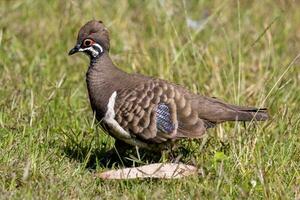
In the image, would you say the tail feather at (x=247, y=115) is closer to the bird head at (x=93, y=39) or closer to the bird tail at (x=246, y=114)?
the bird tail at (x=246, y=114)

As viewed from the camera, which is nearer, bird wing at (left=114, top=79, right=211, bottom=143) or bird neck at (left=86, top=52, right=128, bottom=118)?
bird wing at (left=114, top=79, right=211, bottom=143)

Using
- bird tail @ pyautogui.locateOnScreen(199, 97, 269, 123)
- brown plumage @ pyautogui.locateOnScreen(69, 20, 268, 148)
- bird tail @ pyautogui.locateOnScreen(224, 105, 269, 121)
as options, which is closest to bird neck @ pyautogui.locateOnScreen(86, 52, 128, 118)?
brown plumage @ pyautogui.locateOnScreen(69, 20, 268, 148)

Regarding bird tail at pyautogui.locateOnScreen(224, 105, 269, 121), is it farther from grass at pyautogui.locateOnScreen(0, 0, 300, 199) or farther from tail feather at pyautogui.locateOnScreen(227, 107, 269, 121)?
grass at pyautogui.locateOnScreen(0, 0, 300, 199)

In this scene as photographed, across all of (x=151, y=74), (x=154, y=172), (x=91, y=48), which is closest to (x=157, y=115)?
(x=154, y=172)

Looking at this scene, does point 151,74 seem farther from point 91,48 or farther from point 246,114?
point 246,114

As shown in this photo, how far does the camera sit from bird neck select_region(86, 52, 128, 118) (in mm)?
5852

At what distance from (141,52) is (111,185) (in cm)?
273

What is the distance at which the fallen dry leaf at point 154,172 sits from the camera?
5.50 meters

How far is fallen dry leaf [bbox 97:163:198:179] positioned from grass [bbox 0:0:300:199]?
0.17ft

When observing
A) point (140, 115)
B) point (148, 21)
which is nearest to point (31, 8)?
point (148, 21)

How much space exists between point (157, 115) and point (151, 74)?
1.95 meters

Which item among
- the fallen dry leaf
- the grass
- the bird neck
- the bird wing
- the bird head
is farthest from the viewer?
the bird head

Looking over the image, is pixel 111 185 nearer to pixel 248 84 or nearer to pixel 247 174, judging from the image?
pixel 247 174

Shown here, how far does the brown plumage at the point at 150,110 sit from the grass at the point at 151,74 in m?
0.24
